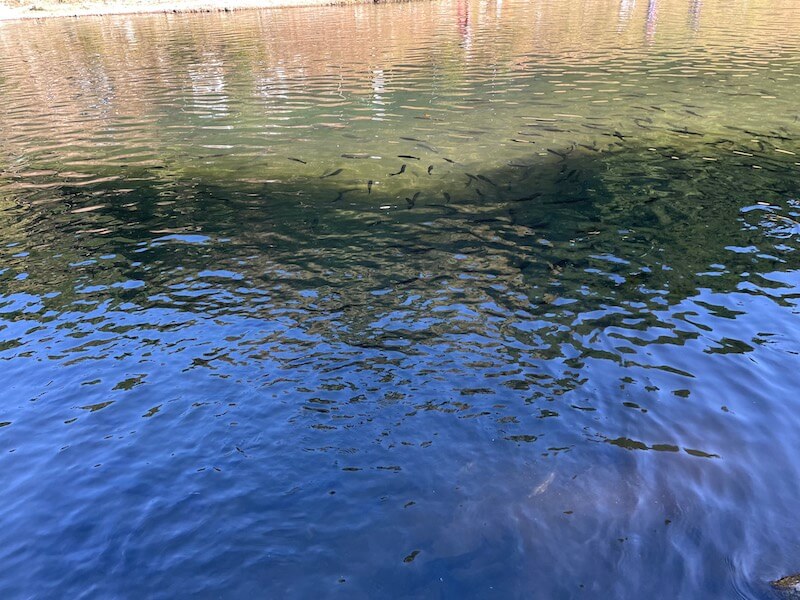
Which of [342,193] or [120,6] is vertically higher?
[120,6]

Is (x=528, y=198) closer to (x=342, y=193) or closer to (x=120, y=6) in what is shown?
(x=342, y=193)

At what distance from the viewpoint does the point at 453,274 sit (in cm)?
1307

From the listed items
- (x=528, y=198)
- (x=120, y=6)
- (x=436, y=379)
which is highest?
(x=120, y=6)

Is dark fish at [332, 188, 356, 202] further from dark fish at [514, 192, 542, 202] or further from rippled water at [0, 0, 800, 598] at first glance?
dark fish at [514, 192, 542, 202]

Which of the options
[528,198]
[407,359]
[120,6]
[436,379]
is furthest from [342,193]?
[120,6]

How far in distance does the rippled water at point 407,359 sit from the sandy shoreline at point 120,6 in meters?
62.7

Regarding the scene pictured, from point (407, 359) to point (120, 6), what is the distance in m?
89.9

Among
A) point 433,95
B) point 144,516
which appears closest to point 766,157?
point 433,95

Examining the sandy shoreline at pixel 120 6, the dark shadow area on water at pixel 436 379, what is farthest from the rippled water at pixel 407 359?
the sandy shoreline at pixel 120 6

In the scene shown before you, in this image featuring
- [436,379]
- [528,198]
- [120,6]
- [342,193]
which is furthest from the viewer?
[120,6]

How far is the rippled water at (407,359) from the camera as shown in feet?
22.5

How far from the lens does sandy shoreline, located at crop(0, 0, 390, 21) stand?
78625 mm

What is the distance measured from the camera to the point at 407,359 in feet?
33.6

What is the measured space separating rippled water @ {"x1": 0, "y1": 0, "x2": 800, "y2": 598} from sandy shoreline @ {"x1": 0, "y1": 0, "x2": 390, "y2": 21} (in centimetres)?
6274
